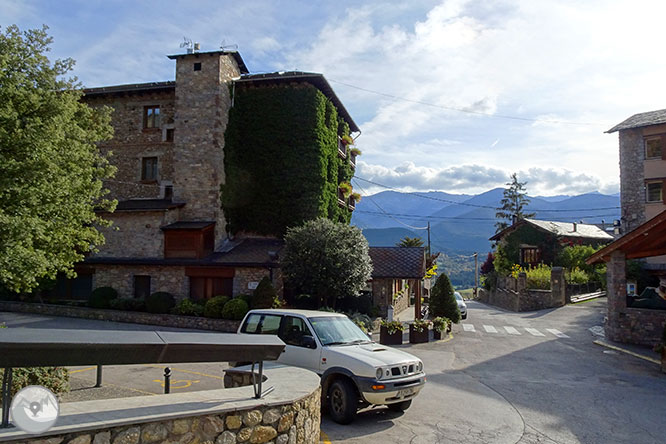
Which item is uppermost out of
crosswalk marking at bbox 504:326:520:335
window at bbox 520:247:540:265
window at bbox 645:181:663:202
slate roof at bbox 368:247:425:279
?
window at bbox 645:181:663:202

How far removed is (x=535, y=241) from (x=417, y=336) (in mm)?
27066

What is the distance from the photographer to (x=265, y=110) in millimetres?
29047

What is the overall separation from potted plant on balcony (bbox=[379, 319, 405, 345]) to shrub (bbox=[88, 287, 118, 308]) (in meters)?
14.5

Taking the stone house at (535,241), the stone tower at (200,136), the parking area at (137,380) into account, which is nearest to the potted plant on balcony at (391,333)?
the parking area at (137,380)

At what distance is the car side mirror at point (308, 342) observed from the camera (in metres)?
9.14

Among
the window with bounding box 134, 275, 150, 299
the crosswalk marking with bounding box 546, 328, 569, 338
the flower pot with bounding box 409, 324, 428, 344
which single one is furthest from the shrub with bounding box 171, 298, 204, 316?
the crosswalk marking with bounding box 546, 328, 569, 338

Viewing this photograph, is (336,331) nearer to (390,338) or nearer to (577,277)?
(390,338)

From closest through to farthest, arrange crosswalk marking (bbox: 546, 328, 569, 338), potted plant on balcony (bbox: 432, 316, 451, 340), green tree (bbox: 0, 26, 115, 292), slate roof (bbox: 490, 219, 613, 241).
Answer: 1. green tree (bbox: 0, 26, 115, 292)
2. potted plant on balcony (bbox: 432, 316, 451, 340)
3. crosswalk marking (bbox: 546, 328, 569, 338)
4. slate roof (bbox: 490, 219, 613, 241)

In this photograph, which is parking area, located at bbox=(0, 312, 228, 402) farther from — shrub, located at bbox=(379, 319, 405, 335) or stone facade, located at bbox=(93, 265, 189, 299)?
stone facade, located at bbox=(93, 265, 189, 299)

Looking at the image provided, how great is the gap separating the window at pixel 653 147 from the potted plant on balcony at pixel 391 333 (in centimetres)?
2540

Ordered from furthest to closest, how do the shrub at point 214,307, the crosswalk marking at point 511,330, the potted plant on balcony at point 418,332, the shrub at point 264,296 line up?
the crosswalk marking at point 511,330, the shrub at point 214,307, the shrub at point 264,296, the potted plant on balcony at point 418,332

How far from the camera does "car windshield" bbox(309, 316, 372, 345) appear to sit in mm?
9539

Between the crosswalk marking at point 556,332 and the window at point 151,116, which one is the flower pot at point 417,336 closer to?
the crosswalk marking at point 556,332

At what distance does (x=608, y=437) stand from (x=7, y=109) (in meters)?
19.4
